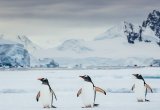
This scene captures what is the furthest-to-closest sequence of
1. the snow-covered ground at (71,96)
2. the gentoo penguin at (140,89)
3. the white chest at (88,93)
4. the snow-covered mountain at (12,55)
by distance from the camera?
the snow-covered mountain at (12,55) → the gentoo penguin at (140,89) → the white chest at (88,93) → the snow-covered ground at (71,96)

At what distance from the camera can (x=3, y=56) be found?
161 m

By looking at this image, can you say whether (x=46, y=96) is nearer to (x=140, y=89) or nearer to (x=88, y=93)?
(x=88, y=93)

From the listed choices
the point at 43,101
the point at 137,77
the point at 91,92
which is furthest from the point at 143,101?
the point at 43,101

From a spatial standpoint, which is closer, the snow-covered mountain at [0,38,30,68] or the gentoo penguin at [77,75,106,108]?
the gentoo penguin at [77,75,106,108]

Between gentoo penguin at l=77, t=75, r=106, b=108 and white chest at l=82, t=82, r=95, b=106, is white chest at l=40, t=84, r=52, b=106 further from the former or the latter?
white chest at l=82, t=82, r=95, b=106

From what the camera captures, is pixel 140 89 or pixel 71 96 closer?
pixel 140 89

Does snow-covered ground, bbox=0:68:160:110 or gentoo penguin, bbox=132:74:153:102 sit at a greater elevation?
gentoo penguin, bbox=132:74:153:102

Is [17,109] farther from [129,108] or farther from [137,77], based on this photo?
[137,77]

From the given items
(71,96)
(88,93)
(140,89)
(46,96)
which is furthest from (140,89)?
(71,96)

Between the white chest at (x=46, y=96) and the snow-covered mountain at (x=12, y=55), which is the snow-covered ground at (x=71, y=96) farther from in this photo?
the snow-covered mountain at (x=12, y=55)

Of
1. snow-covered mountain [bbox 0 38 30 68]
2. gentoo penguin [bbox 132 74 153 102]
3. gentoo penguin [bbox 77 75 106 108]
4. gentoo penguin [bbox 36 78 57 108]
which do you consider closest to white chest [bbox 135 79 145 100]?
gentoo penguin [bbox 132 74 153 102]

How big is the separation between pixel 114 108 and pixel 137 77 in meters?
3.51

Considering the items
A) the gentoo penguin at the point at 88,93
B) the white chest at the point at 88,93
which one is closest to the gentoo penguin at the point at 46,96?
the gentoo penguin at the point at 88,93

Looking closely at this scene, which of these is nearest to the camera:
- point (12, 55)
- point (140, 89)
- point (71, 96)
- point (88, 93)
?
point (88, 93)
